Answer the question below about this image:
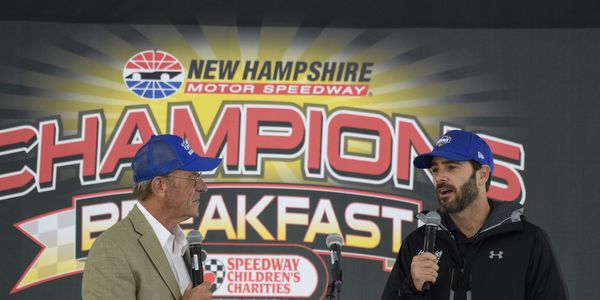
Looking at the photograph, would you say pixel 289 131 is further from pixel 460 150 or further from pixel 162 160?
pixel 162 160

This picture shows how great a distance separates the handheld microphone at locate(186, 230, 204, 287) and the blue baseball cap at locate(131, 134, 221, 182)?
0.58 feet

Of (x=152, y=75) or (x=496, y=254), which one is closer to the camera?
(x=496, y=254)

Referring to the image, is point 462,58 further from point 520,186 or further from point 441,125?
point 520,186

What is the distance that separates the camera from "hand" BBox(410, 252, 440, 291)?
2.43 meters

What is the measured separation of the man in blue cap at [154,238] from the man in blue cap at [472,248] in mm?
645

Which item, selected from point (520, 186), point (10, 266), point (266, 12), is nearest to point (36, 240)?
point (10, 266)

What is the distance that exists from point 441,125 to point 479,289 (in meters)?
2.37

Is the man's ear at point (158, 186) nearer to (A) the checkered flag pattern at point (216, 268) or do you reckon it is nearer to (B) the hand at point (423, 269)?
(B) the hand at point (423, 269)

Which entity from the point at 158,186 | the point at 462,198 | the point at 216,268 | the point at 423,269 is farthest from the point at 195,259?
the point at 216,268

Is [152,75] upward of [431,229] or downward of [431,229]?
upward

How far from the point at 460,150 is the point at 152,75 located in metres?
2.61

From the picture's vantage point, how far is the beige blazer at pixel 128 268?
2156mm

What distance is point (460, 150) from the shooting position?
2.64m

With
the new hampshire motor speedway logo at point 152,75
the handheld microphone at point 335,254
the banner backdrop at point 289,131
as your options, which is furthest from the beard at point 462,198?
the new hampshire motor speedway logo at point 152,75
